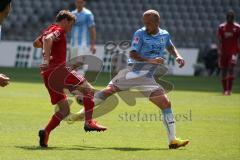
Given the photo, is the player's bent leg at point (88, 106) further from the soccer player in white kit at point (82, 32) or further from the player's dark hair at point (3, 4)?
the soccer player in white kit at point (82, 32)

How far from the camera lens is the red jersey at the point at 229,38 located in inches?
893

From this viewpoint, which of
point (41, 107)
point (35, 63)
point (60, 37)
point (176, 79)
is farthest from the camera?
point (35, 63)

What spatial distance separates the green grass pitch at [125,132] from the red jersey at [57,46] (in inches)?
46.1

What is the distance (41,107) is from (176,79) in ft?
37.2

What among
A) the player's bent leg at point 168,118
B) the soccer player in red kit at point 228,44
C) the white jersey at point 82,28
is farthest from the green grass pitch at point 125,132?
the white jersey at point 82,28

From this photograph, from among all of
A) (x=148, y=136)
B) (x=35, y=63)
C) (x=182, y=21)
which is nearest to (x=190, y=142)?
(x=148, y=136)

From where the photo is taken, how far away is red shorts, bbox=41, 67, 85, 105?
36.8 ft

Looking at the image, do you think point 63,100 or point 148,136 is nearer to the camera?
point 63,100

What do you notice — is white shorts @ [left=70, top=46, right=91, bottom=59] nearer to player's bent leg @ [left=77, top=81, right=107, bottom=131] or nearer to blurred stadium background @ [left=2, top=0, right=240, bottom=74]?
player's bent leg @ [left=77, top=81, right=107, bottom=131]

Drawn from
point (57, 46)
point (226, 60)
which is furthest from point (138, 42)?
point (226, 60)

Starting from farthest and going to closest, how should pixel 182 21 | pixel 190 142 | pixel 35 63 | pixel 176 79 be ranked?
pixel 182 21 < pixel 35 63 < pixel 176 79 < pixel 190 142

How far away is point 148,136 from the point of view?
41.4 feet

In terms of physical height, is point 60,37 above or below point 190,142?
above

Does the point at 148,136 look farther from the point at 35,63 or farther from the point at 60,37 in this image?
the point at 35,63
